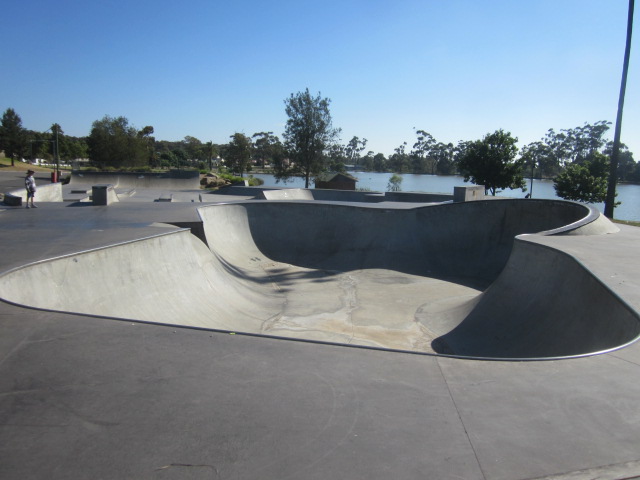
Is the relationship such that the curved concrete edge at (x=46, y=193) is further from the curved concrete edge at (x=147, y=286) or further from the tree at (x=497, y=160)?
the tree at (x=497, y=160)

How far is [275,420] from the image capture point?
111 inches

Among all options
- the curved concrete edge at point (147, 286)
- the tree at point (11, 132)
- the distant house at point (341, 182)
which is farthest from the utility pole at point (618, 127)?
the tree at point (11, 132)

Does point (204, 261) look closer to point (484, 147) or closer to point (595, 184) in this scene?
point (484, 147)

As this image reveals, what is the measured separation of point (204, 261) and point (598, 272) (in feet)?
25.5

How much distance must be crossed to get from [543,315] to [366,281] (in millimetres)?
5779

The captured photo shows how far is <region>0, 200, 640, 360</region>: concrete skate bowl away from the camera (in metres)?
6.41

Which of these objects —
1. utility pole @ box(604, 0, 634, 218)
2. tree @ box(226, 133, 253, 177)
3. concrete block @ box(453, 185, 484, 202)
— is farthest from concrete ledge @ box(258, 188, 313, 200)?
tree @ box(226, 133, 253, 177)

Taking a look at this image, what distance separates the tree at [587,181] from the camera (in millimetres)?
35031

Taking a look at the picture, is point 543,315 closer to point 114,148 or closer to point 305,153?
point 305,153

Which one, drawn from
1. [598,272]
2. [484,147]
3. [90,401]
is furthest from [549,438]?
[484,147]

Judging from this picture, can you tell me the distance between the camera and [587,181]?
3506cm

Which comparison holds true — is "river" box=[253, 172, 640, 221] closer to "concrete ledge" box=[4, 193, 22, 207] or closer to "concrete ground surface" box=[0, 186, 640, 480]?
"concrete ledge" box=[4, 193, 22, 207]

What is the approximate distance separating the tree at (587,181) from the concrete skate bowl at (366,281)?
1002 inches

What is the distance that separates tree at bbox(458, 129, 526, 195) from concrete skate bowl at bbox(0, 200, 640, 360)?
913 inches
